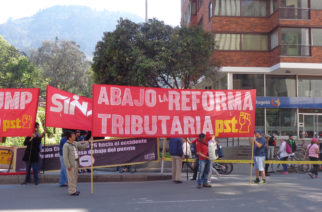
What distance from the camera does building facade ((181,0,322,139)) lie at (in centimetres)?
2661

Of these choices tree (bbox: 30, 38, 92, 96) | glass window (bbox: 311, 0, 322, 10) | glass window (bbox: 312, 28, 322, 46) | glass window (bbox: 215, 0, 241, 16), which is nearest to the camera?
glass window (bbox: 312, 28, 322, 46)

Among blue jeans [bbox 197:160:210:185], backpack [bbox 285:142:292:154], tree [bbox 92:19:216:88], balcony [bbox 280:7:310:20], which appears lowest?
blue jeans [bbox 197:160:210:185]

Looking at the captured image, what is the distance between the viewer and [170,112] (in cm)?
1105

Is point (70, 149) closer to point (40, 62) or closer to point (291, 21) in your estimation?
point (291, 21)

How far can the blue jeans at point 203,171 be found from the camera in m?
10.1

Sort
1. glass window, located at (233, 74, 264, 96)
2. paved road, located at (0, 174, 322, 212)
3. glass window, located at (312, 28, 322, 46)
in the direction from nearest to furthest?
paved road, located at (0, 174, 322, 212), glass window, located at (312, 28, 322, 46), glass window, located at (233, 74, 264, 96)

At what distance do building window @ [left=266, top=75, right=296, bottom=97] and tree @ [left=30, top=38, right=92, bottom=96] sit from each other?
32712mm

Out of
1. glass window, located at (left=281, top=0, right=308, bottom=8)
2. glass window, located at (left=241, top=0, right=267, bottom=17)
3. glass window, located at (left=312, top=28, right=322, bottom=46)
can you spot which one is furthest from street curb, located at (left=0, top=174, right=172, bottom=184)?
glass window, located at (left=281, top=0, right=308, bottom=8)

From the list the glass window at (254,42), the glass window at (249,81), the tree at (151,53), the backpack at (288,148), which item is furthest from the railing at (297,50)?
the backpack at (288,148)

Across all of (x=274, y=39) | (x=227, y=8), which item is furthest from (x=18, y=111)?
(x=274, y=39)

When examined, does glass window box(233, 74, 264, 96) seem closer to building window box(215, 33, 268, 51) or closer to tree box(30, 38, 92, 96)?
building window box(215, 33, 268, 51)

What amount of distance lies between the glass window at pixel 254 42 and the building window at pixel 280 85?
2.49m

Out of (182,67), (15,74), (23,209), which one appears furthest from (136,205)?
(15,74)

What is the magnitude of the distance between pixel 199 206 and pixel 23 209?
11.7 ft
